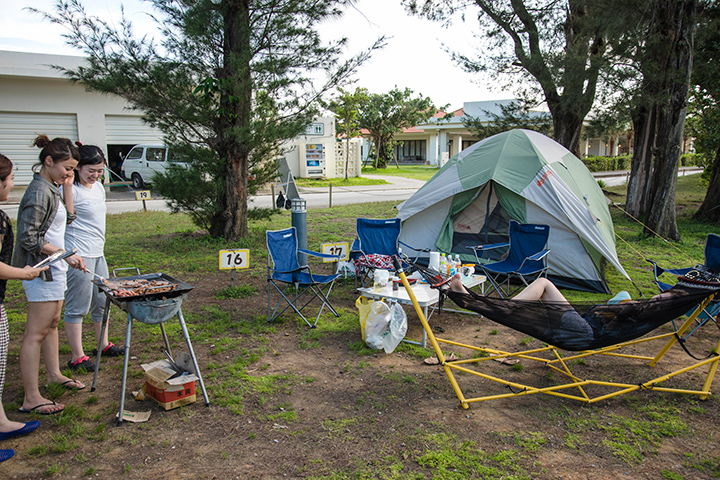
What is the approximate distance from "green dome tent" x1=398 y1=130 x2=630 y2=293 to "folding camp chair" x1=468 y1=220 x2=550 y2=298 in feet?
0.98

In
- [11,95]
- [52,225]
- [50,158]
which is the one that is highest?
[11,95]

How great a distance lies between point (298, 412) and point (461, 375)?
1339mm

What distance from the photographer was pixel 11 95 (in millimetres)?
14766

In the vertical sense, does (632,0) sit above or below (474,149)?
above

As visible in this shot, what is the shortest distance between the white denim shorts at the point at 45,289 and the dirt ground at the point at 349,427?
2.45 feet

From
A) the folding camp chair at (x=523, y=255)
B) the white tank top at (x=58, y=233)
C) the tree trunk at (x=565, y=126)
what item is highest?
the tree trunk at (x=565, y=126)

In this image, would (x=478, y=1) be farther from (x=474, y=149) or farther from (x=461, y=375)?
(x=461, y=375)

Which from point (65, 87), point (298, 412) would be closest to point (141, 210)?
point (65, 87)

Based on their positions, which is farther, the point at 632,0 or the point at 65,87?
the point at 65,87

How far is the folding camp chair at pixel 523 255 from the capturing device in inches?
215

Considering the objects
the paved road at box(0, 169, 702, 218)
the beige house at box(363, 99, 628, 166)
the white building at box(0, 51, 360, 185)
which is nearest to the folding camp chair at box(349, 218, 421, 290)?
the paved road at box(0, 169, 702, 218)

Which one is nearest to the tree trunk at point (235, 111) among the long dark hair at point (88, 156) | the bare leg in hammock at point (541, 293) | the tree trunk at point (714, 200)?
the long dark hair at point (88, 156)

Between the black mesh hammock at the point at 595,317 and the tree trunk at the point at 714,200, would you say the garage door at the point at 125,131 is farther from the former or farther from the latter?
the black mesh hammock at the point at 595,317

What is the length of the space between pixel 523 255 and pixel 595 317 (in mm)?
2852
